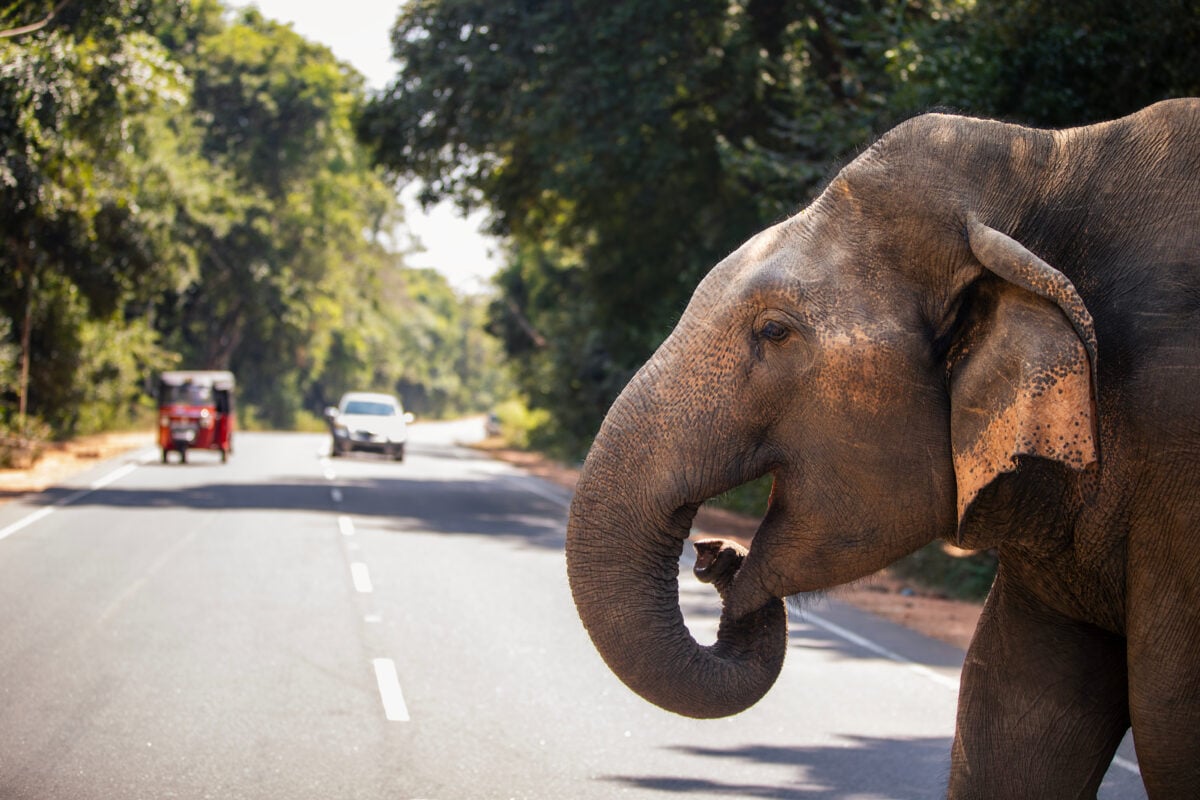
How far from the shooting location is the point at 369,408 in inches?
1571

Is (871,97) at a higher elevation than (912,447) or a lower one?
higher

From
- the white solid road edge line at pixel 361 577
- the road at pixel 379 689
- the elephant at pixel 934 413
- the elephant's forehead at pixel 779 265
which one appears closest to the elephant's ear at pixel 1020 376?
the elephant at pixel 934 413

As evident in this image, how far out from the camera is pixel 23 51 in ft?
60.5

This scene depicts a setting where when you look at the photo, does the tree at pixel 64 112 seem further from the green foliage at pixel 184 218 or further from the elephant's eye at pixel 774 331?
the elephant's eye at pixel 774 331

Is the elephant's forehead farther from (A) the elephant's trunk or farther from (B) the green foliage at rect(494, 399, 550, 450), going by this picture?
(B) the green foliage at rect(494, 399, 550, 450)

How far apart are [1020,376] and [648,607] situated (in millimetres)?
967

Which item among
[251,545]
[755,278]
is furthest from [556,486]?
[755,278]

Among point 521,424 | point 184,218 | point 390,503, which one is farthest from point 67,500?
point 521,424

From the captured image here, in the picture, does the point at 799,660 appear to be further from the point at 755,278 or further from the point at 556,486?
the point at 556,486

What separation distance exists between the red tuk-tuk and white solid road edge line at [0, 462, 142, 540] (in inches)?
46.0

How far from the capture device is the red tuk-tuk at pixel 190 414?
108 feet

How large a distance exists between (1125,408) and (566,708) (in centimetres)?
567

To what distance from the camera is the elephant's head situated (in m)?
3.39

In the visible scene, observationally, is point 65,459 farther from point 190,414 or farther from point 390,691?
point 390,691
